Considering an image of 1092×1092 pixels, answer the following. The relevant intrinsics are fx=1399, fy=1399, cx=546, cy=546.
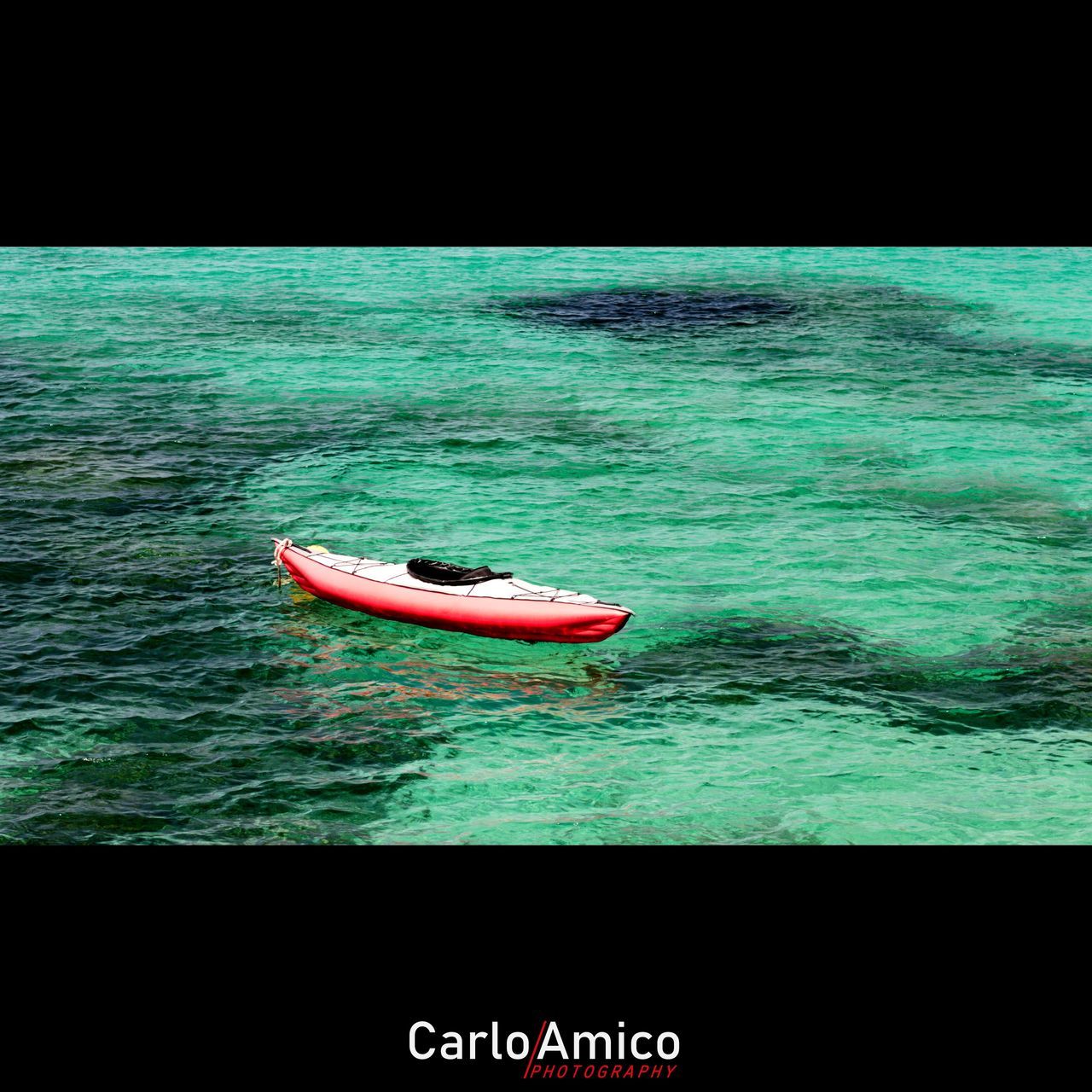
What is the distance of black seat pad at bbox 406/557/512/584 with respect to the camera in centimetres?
2464

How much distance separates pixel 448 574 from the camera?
2478 cm

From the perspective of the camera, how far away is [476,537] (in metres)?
30.1

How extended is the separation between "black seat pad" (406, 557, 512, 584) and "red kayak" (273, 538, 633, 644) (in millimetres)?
15

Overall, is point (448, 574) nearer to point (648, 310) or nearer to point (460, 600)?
point (460, 600)

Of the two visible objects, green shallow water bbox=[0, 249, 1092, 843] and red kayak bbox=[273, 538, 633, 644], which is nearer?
green shallow water bbox=[0, 249, 1092, 843]

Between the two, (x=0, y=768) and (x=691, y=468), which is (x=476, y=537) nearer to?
(x=691, y=468)

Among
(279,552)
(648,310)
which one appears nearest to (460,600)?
(279,552)

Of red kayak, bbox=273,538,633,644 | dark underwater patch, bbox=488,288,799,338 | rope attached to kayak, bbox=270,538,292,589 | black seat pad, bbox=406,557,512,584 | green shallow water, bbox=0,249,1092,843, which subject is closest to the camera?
green shallow water, bbox=0,249,1092,843

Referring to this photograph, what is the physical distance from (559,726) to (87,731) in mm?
7292

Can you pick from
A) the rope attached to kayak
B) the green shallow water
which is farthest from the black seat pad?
the rope attached to kayak

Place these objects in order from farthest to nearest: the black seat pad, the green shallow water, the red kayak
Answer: the black seat pad
the red kayak
the green shallow water

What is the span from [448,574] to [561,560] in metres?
4.63

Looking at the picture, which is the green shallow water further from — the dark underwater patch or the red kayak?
the red kayak

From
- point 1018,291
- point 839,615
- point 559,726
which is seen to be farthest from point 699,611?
point 1018,291
